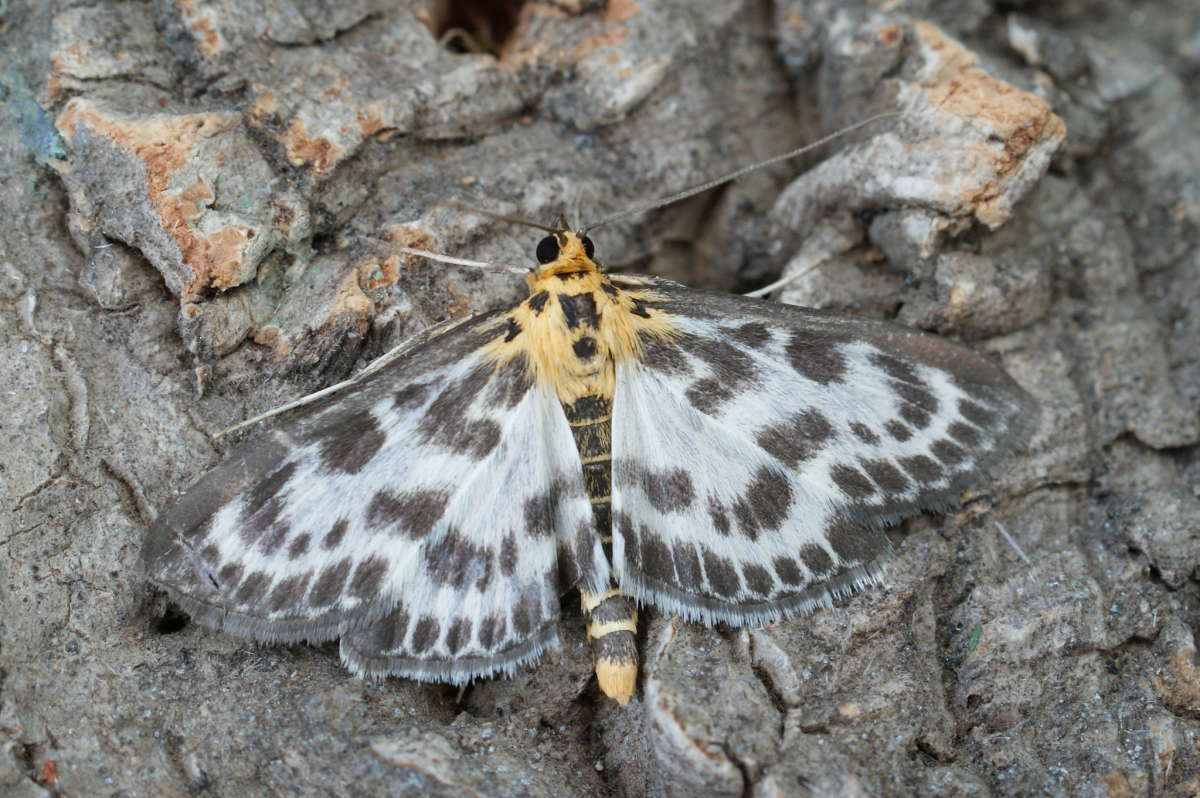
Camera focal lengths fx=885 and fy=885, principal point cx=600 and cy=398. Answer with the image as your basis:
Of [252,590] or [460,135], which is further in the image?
[460,135]

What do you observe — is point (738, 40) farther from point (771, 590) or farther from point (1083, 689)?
point (1083, 689)

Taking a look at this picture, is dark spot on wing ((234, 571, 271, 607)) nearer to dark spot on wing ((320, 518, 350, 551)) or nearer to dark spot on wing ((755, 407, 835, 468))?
dark spot on wing ((320, 518, 350, 551))

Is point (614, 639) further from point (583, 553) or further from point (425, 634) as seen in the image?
point (425, 634)

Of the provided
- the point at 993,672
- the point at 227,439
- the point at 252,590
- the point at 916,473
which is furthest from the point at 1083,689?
the point at 227,439

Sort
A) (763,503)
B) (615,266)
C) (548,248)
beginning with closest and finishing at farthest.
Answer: (763,503), (548,248), (615,266)

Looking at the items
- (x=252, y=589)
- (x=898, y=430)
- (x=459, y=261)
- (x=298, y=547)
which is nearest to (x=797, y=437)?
(x=898, y=430)
